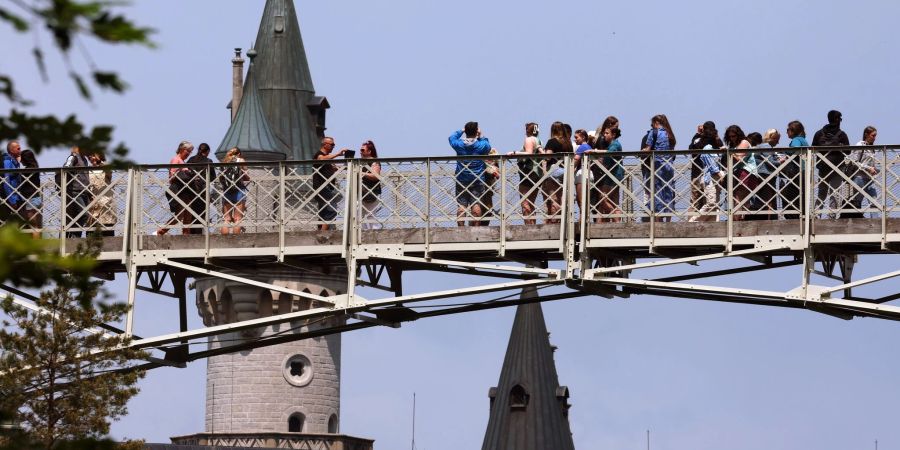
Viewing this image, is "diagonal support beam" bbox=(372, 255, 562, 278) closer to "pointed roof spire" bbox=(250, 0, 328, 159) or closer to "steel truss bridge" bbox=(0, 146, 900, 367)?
"steel truss bridge" bbox=(0, 146, 900, 367)

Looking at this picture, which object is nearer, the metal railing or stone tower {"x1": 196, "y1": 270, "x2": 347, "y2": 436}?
the metal railing

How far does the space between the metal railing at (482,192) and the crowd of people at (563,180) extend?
1 cm

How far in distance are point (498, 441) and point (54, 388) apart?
67.0m

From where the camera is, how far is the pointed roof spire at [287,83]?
252 ft

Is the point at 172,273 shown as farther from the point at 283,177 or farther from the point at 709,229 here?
the point at 709,229

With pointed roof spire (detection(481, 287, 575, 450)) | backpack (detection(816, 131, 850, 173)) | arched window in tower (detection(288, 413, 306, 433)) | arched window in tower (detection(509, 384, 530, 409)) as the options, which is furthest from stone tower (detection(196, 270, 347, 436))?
backpack (detection(816, 131, 850, 173))

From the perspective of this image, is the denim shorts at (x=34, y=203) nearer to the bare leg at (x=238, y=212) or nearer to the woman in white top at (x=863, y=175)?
the bare leg at (x=238, y=212)

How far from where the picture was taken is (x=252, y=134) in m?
73.5

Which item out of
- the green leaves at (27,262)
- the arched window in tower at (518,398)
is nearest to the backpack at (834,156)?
the green leaves at (27,262)

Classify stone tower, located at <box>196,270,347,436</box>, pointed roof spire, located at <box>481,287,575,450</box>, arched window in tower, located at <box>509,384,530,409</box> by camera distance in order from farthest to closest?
arched window in tower, located at <box>509,384,530,409</box>
pointed roof spire, located at <box>481,287,575,450</box>
stone tower, located at <box>196,270,347,436</box>

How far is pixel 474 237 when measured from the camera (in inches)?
799

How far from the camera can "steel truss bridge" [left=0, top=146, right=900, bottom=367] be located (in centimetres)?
1955

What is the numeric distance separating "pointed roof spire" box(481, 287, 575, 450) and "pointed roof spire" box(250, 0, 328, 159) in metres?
16.9

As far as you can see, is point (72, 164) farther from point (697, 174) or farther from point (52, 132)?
point (52, 132)
